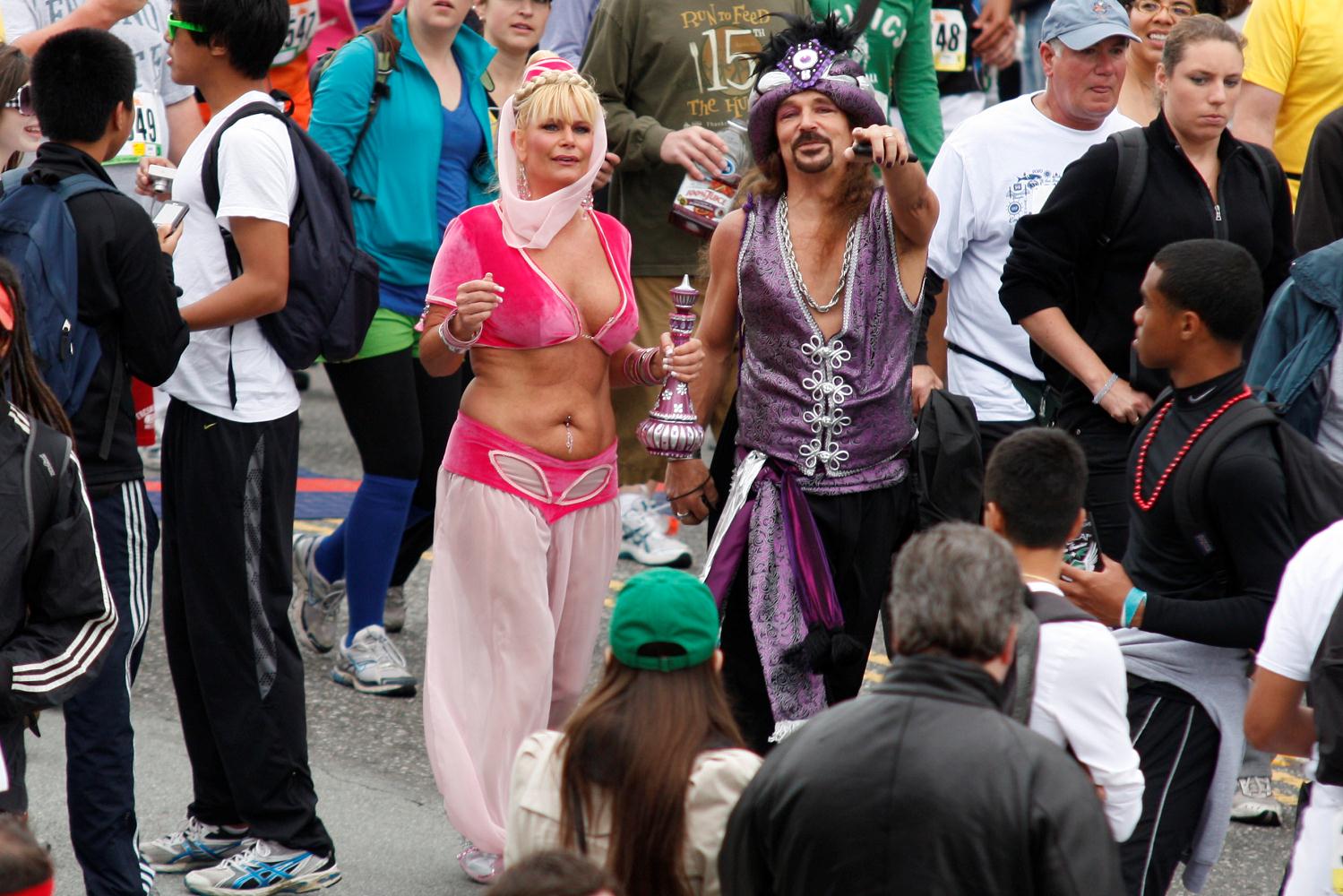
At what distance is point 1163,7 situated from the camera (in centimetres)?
653

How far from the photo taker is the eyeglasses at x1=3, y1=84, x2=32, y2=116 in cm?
494

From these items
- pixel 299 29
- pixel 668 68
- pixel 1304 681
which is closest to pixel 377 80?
pixel 668 68

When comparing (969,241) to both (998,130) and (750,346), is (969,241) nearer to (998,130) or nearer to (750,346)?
(998,130)

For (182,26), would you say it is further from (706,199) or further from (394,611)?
(394,611)

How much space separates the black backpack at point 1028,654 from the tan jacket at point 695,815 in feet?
1.57

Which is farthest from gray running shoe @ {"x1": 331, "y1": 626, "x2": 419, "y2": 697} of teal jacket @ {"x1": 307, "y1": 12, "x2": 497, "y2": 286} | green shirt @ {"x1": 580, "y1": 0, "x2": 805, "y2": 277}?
green shirt @ {"x1": 580, "y1": 0, "x2": 805, "y2": 277}

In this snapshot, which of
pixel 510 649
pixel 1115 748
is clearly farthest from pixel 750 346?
pixel 1115 748

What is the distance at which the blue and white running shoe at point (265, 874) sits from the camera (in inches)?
185

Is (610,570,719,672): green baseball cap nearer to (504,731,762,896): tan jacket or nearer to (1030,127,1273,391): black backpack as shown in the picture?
(504,731,762,896): tan jacket

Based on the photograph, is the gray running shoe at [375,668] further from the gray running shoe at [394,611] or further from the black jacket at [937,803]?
the black jacket at [937,803]

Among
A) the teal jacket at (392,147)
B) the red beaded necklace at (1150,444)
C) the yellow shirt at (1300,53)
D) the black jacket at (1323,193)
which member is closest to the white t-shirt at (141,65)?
the teal jacket at (392,147)

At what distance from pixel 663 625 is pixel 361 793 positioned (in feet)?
9.23

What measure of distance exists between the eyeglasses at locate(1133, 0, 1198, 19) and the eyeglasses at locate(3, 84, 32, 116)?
401cm

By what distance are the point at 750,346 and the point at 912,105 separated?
9.27ft
